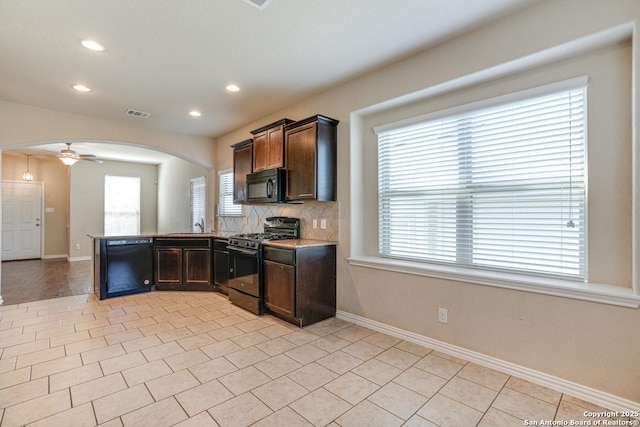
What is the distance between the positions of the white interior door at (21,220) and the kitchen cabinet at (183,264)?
19.0ft

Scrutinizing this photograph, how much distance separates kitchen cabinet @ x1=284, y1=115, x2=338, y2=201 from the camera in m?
3.50

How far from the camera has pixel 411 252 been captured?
3.21 metres

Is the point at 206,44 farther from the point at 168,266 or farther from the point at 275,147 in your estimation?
the point at 168,266

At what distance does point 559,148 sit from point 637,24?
0.80 metres

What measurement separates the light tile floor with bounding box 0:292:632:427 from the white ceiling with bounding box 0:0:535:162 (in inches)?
106

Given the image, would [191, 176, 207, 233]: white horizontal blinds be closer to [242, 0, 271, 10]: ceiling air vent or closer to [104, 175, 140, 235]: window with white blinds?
[104, 175, 140, 235]: window with white blinds

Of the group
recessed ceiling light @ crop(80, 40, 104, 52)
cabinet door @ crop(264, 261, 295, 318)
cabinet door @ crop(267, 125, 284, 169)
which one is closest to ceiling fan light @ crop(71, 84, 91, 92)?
recessed ceiling light @ crop(80, 40, 104, 52)

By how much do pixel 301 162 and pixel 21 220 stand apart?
336 inches

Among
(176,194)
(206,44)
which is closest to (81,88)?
(206,44)

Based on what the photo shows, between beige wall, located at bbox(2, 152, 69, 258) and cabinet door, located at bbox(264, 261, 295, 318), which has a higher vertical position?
beige wall, located at bbox(2, 152, 69, 258)

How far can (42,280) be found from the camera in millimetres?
5625

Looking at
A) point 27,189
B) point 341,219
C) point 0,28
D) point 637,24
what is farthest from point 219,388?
point 27,189

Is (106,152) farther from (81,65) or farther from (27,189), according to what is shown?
(81,65)

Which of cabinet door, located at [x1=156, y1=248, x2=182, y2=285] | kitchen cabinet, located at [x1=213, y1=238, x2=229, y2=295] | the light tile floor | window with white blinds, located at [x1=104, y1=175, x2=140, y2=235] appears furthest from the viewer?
window with white blinds, located at [x1=104, y1=175, x2=140, y2=235]
